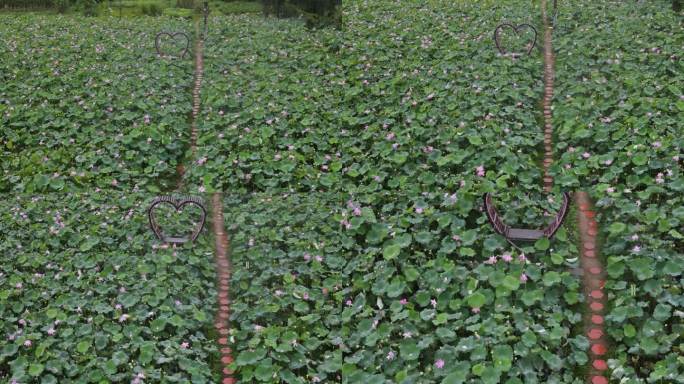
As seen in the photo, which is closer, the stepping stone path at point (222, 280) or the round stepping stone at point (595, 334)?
the round stepping stone at point (595, 334)

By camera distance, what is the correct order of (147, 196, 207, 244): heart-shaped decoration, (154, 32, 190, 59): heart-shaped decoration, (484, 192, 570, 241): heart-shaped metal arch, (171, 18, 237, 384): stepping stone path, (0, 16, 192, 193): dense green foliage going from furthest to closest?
(154, 32, 190, 59): heart-shaped decoration → (0, 16, 192, 193): dense green foliage → (147, 196, 207, 244): heart-shaped decoration → (484, 192, 570, 241): heart-shaped metal arch → (171, 18, 237, 384): stepping stone path

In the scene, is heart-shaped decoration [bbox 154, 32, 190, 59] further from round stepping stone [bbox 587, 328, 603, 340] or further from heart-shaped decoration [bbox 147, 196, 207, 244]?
round stepping stone [bbox 587, 328, 603, 340]

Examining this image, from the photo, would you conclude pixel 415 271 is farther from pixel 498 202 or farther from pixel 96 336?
pixel 96 336

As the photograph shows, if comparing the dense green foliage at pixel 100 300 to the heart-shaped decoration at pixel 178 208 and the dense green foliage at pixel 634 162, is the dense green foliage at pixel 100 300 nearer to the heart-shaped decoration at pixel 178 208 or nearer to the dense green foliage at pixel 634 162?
the heart-shaped decoration at pixel 178 208

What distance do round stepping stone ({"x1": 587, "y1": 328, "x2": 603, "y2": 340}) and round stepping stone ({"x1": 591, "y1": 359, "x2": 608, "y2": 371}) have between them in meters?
0.26

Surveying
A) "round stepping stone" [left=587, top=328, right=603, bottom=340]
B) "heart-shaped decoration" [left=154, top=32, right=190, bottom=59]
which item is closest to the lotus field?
"round stepping stone" [left=587, top=328, right=603, bottom=340]

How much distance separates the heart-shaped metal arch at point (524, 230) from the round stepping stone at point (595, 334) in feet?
3.56

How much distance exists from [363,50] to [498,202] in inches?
263

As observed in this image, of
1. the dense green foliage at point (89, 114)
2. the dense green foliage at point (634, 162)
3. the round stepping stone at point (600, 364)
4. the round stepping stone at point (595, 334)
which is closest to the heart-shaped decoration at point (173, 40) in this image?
the dense green foliage at point (89, 114)

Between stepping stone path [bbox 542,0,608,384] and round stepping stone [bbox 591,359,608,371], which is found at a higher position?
stepping stone path [bbox 542,0,608,384]

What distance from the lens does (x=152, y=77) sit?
42.3 feet

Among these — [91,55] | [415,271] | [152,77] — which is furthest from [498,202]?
[91,55]

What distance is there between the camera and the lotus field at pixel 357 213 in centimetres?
602

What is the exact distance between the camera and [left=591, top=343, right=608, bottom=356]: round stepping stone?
589 centimetres
